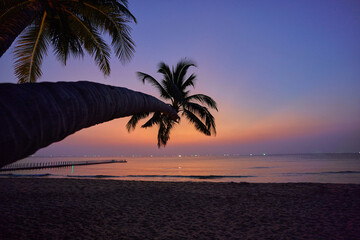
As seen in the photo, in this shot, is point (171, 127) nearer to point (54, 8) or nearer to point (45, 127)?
point (54, 8)

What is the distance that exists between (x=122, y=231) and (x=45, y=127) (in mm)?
4255

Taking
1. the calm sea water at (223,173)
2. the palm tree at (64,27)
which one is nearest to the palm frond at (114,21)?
the palm tree at (64,27)

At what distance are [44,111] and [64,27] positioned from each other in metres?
5.81

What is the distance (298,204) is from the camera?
7.56m

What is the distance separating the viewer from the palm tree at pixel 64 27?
4.93m

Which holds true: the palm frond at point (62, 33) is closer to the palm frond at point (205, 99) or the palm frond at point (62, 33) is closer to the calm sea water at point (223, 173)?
the palm frond at point (205, 99)

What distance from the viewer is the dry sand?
4.85m

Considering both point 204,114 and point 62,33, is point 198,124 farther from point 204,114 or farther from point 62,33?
point 62,33

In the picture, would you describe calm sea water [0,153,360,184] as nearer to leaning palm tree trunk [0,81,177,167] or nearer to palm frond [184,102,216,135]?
palm frond [184,102,216,135]

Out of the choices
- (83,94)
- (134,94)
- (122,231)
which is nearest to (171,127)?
(122,231)

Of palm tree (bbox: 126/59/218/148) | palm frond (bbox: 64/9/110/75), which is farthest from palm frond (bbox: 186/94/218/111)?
palm frond (bbox: 64/9/110/75)

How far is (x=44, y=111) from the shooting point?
1401 mm

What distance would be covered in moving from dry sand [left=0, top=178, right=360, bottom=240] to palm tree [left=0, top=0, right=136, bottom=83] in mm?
3963

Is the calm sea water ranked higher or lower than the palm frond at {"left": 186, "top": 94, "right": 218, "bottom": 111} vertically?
lower
